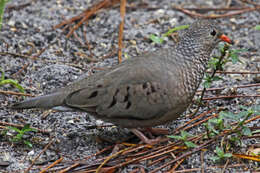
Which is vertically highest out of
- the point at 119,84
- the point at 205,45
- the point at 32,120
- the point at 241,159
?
the point at 205,45

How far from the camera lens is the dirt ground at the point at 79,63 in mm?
3969

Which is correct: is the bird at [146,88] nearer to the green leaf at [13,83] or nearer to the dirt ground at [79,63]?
the dirt ground at [79,63]

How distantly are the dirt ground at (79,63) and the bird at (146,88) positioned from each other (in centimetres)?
33

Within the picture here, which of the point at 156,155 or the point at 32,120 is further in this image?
the point at 32,120

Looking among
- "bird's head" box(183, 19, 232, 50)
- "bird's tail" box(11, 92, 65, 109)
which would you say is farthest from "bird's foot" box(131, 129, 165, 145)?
"bird's head" box(183, 19, 232, 50)

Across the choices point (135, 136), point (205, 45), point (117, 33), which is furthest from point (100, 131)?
point (117, 33)

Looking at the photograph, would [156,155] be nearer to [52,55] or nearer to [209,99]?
[209,99]

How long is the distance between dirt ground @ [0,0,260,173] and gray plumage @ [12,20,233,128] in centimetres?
35

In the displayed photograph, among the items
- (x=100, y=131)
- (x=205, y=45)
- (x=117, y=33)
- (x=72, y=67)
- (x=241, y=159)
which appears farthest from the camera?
(x=117, y=33)

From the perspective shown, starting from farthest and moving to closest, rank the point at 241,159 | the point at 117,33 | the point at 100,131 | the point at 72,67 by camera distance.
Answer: the point at 117,33
the point at 72,67
the point at 100,131
the point at 241,159

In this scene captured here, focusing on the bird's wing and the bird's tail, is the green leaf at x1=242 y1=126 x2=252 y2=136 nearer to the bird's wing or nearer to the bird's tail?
the bird's wing

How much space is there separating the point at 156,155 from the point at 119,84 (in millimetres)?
698

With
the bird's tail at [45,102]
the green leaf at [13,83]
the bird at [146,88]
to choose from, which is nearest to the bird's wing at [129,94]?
the bird at [146,88]

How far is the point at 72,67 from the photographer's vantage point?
529 cm
